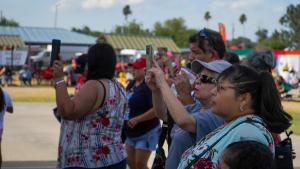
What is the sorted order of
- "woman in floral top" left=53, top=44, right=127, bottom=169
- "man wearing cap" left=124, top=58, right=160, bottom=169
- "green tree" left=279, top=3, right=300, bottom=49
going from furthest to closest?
"green tree" left=279, top=3, right=300, bottom=49, "man wearing cap" left=124, top=58, right=160, bottom=169, "woman in floral top" left=53, top=44, right=127, bottom=169

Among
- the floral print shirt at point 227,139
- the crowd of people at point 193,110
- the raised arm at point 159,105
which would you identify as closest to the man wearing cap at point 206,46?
the crowd of people at point 193,110

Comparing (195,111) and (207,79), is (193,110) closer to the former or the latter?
(195,111)

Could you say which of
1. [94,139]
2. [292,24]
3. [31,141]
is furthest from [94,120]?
[292,24]

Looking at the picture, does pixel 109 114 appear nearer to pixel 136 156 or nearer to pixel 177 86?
pixel 177 86

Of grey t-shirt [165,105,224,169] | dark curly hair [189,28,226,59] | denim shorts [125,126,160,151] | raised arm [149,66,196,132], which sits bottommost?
denim shorts [125,126,160,151]

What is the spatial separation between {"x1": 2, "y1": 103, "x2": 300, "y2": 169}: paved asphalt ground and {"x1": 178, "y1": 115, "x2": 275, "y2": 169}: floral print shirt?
248 inches

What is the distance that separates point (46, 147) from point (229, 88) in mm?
8356

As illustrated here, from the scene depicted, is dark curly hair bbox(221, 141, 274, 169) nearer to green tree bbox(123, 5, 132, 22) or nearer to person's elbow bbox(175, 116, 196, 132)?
person's elbow bbox(175, 116, 196, 132)

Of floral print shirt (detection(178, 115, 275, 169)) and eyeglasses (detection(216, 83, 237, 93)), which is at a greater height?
eyeglasses (detection(216, 83, 237, 93))

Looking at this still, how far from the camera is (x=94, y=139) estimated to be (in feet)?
14.1

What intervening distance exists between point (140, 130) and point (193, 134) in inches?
143

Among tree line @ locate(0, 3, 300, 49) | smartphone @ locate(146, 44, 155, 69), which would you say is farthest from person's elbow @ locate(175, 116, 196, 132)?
tree line @ locate(0, 3, 300, 49)

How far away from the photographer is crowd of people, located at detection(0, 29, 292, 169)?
269 cm

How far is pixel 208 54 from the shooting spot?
3.98 m
